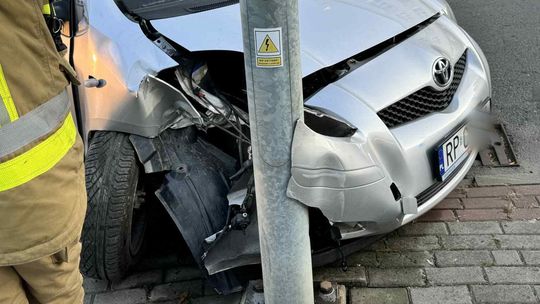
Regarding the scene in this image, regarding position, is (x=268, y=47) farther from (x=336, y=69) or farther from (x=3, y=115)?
(x=336, y=69)

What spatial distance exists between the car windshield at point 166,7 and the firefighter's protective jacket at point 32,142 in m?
1.24

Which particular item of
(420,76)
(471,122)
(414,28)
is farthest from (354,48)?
(471,122)

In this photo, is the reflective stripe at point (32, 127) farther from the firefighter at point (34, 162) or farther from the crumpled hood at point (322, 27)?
the crumpled hood at point (322, 27)

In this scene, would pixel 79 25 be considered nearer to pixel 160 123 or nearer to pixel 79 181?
pixel 160 123

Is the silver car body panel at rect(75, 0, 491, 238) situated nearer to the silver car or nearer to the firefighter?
the silver car

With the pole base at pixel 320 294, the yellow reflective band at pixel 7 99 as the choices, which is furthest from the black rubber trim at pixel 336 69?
the yellow reflective band at pixel 7 99

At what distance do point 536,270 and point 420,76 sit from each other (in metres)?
1.04

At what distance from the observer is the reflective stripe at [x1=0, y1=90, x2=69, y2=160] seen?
5.27ft

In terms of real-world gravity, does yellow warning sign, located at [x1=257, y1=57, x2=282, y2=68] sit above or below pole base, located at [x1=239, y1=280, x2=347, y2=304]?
above

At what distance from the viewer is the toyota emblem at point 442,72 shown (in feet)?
9.53

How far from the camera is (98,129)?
2.79m

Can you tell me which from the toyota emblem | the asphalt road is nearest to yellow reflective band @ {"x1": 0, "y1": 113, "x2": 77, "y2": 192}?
the toyota emblem

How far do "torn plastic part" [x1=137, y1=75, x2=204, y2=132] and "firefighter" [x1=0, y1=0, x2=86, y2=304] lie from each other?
0.77 metres

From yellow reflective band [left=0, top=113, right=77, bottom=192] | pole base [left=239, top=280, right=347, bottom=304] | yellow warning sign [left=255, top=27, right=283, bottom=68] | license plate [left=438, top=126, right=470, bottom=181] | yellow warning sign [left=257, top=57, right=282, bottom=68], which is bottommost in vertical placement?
pole base [left=239, top=280, right=347, bottom=304]
